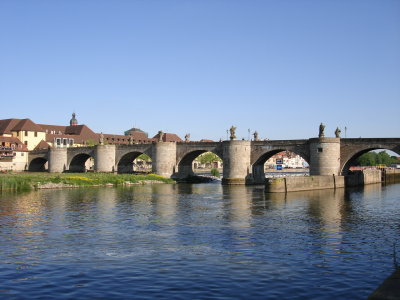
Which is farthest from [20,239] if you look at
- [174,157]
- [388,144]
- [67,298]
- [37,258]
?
[174,157]

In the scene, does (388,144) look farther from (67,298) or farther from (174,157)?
(67,298)

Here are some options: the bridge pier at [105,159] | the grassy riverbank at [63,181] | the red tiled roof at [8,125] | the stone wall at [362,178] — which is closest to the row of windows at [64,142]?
the red tiled roof at [8,125]

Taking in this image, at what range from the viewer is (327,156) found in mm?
72938

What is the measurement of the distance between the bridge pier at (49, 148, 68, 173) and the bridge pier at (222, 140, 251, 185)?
5518 centimetres

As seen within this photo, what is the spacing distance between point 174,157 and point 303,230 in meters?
63.5

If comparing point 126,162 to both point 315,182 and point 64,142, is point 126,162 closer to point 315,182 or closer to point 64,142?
point 64,142

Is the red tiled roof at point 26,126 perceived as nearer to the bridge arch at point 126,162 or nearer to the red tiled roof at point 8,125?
A: the red tiled roof at point 8,125

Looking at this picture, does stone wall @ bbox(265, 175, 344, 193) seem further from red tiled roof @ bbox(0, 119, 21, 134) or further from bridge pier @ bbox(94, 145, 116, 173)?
red tiled roof @ bbox(0, 119, 21, 134)

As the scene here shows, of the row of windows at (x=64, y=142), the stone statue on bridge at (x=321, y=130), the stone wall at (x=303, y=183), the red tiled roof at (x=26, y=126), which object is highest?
the red tiled roof at (x=26, y=126)

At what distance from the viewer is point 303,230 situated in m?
31.8

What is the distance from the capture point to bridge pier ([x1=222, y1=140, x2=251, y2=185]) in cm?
8294

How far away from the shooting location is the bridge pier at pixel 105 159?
4171 inches

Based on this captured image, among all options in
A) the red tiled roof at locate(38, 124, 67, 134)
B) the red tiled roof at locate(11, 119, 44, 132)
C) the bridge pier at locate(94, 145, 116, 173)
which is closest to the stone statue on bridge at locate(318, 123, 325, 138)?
the bridge pier at locate(94, 145, 116, 173)

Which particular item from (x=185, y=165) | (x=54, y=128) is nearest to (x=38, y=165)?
(x=54, y=128)
